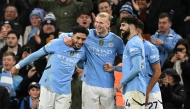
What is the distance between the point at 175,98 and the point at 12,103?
333 centimetres

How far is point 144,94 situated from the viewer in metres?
9.92

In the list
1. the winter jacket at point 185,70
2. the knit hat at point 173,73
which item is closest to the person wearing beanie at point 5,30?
the winter jacket at point 185,70

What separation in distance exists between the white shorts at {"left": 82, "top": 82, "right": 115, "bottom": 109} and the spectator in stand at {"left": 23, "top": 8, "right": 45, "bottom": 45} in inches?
172

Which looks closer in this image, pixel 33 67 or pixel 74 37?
pixel 74 37

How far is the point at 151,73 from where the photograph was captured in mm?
10273

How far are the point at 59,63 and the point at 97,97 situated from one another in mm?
913

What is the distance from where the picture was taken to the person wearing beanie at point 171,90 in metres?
11.6

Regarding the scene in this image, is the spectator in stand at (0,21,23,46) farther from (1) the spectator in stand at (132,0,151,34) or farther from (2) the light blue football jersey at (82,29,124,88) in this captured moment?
(2) the light blue football jersey at (82,29,124,88)

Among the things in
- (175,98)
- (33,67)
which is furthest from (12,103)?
(175,98)

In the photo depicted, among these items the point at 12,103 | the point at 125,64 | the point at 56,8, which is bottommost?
the point at 12,103

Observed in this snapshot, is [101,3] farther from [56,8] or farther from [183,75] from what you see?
[183,75]

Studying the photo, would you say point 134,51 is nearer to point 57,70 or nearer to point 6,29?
point 57,70

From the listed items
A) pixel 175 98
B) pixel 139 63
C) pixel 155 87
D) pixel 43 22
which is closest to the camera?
pixel 139 63

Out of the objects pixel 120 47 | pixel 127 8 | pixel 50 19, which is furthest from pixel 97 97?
pixel 127 8
